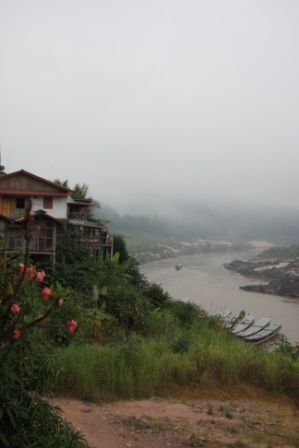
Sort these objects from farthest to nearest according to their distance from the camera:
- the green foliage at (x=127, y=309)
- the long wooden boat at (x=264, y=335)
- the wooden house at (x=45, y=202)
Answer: the long wooden boat at (x=264, y=335) → the wooden house at (x=45, y=202) → the green foliage at (x=127, y=309)

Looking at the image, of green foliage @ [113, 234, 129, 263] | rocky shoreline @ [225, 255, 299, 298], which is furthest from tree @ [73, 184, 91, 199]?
rocky shoreline @ [225, 255, 299, 298]

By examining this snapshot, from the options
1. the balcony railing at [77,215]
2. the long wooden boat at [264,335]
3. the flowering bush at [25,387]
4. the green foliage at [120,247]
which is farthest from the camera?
the green foliage at [120,247]

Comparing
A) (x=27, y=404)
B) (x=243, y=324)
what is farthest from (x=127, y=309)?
(x=243, y=324)

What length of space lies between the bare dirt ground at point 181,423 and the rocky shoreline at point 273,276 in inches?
1188

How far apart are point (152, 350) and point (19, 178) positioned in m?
12.9

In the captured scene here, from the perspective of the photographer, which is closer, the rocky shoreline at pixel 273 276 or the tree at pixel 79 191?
the tree at pixel 79 191

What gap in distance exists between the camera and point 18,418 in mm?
2881

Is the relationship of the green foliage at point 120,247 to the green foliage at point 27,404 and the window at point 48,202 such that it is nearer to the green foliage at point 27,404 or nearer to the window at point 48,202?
the window at point 48,202

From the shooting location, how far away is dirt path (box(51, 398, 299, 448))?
5.18m

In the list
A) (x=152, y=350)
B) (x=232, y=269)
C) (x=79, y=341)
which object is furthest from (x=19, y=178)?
(x=232, y=269)

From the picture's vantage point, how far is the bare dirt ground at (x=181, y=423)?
5.19m

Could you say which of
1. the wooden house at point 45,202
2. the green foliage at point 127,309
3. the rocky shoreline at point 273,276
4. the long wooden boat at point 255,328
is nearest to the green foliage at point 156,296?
the green foliage at point 127,309

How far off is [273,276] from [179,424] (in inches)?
1599

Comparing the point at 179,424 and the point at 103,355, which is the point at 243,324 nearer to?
the point at 103,355
